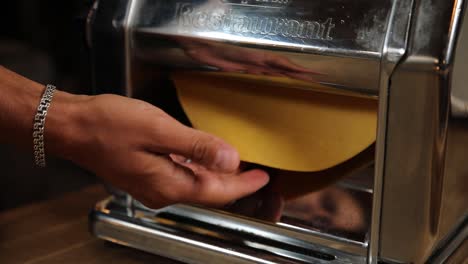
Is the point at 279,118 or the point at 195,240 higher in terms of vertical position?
the point at 279,118

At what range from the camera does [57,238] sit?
621 millimetres

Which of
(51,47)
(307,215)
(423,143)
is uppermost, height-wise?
(423,143)

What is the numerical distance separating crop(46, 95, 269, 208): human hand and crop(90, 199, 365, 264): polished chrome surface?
0.04 metres

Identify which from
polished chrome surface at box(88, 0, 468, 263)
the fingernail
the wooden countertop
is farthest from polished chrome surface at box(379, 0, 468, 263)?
the wooden countertop

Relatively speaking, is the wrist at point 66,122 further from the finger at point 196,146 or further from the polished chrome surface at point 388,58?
the polished chrome surface at point 388,58

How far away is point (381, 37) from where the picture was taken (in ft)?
1.45

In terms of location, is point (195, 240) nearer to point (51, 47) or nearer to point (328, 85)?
point (328, 85)

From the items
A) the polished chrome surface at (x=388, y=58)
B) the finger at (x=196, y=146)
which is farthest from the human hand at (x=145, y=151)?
the polished chrome surface at (x=388, y=58)

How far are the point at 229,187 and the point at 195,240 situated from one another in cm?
6

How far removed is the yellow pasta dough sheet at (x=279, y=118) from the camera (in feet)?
1.73

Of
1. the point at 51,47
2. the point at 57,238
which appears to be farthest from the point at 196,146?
the point at 51,47

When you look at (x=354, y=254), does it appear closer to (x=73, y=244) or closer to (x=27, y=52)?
(x=73, y=244)

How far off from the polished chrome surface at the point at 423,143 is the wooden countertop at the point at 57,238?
8.8 inches

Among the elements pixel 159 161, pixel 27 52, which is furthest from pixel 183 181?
pixel 27 52
